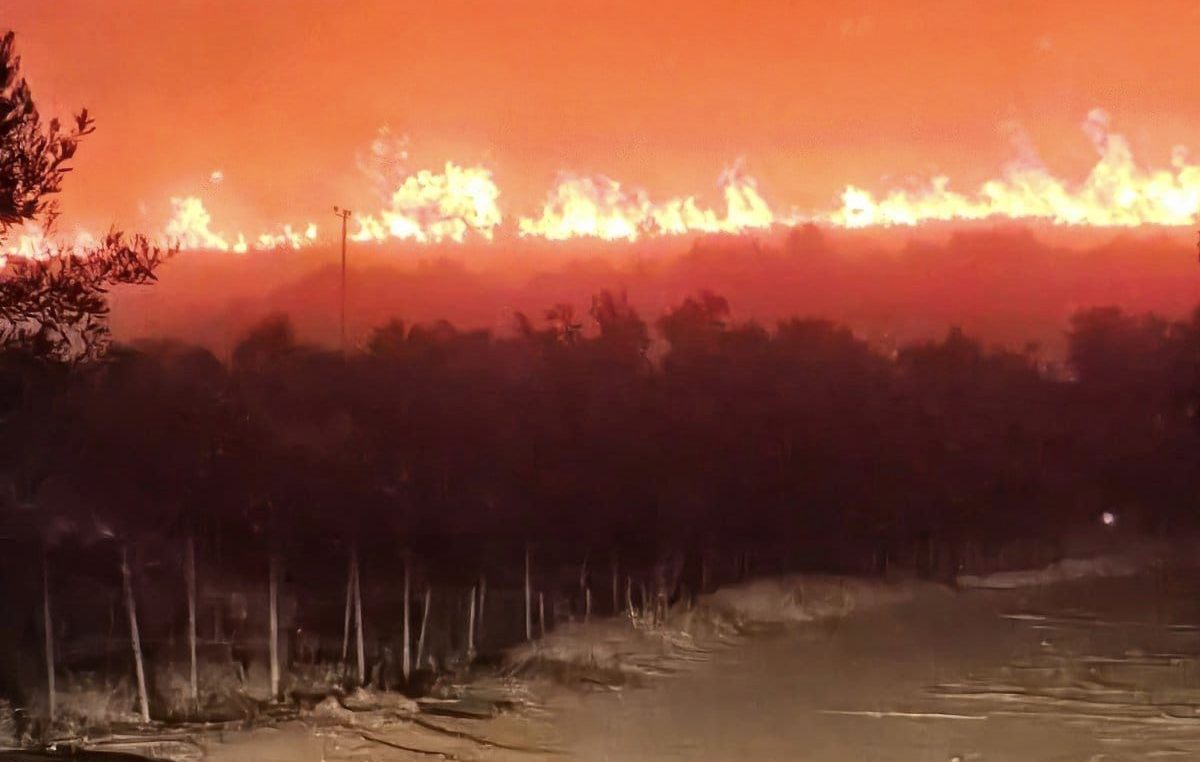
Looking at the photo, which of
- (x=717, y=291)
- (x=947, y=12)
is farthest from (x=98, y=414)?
(x=947, y=12)

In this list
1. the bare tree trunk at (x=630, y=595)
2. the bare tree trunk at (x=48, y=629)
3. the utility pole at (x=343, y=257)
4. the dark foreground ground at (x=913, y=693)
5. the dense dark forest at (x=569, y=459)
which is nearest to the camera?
the dark foreground ground at (x=913, y=693)

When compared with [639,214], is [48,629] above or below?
below

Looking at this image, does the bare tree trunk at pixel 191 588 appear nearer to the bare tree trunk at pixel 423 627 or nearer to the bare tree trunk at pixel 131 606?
the bare tree trunk at pixel 131 606

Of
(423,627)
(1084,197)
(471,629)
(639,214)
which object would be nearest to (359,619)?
(423,627)

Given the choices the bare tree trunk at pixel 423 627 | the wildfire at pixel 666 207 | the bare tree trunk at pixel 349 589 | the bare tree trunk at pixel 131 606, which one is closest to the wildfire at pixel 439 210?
the wildfire at pixel 666 207

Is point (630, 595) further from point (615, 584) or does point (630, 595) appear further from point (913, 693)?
point (913, 693)

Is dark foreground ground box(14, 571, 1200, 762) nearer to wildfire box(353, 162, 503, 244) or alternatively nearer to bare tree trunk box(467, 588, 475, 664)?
bare tree trunk box(467, 588, 475, 664)

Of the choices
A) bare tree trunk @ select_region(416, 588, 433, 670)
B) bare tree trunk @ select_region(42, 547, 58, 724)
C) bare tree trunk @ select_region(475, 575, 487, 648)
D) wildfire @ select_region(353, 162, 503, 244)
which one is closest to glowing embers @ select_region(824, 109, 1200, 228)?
wildfire @ select_region(353, 162, 503, 244)
